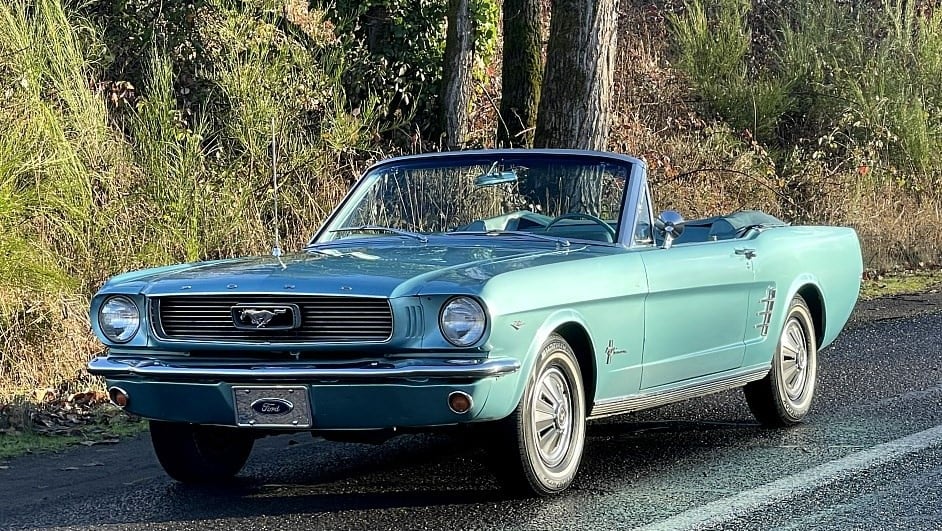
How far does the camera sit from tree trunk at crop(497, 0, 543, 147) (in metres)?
15.9

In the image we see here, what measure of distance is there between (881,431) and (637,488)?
5.96 feet

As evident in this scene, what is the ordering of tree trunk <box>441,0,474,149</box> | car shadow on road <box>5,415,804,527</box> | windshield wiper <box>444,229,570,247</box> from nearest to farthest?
car shadow on road <box>5,415,804,527</box>, windshield wiper <box>444,229,570,247</box>, tree trunk <box>441,0,474,149</box>

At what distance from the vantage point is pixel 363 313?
206 inches

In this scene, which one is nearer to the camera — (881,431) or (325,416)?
(325,416)

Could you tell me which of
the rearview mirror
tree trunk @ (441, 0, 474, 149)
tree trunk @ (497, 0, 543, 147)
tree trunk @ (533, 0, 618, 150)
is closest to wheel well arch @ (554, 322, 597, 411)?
the rearview mirror

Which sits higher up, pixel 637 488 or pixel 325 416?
pixel 325 416

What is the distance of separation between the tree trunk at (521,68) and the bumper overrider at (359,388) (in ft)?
35.3

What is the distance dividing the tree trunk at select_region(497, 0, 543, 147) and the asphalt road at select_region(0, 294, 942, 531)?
8313 mm

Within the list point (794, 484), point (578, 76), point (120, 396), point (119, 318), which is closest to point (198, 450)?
point (120, 396)

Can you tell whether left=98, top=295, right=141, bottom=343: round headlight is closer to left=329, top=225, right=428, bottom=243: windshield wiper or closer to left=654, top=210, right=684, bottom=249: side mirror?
left=329, top=225, right=428, bottom=243: windshield wiper

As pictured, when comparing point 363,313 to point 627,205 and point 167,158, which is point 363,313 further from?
point 167,158

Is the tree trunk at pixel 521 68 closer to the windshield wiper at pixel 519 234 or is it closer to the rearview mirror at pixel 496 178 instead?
the rearview mirror at pixel 496 178

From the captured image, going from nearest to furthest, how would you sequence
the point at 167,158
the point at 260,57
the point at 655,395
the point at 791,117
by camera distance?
1. the point at 655,395
2. the point at 167,158
3. the point at 260,57
4. the point at 791,117

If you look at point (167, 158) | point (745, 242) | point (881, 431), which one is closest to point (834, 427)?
point (881, 431)
